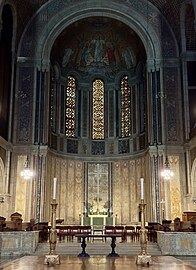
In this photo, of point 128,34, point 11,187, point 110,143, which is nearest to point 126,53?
point 128,34

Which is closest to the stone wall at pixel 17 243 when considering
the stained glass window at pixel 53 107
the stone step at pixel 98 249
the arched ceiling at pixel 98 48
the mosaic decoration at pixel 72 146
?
the stone step at pixel 98 249

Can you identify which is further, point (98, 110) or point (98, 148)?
point (98, 110)

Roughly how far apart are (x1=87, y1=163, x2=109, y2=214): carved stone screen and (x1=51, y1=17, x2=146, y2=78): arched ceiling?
6995mm

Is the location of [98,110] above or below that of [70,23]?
below

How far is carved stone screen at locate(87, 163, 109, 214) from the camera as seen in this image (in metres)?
25.1

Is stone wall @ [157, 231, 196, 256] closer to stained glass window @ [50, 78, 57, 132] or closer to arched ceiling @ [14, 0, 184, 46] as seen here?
stained glass window @ [50, 78, 57, 132]

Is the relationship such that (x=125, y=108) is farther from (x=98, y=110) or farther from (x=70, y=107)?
(x=70, y=107)

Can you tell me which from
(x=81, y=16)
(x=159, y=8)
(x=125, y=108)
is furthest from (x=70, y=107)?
(x=159, y=8)

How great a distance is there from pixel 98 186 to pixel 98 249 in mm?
10399

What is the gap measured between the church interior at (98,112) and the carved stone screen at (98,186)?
0.23 ft

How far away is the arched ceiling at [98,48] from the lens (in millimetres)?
25375

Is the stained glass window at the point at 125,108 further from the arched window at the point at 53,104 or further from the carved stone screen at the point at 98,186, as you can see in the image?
the arched window at the point at 53,104

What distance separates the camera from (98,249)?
15133 millimetres

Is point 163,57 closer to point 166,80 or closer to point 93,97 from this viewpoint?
point 166,80
